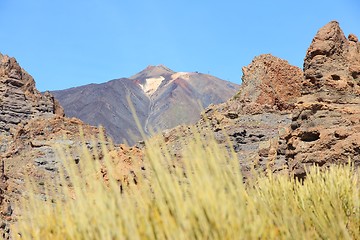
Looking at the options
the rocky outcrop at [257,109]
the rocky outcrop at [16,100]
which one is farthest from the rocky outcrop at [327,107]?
the rocky outcrop at [16,100]

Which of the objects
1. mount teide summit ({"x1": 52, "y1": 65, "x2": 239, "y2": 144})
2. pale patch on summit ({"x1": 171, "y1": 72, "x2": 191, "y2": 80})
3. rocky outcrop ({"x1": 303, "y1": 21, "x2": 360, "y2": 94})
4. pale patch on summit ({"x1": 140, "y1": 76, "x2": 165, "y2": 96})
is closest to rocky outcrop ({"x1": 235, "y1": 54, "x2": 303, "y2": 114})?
rocky outcrop ({"x1": 303, "y1": 21, "x2": 360, "y2": 94})

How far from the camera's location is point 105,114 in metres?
134

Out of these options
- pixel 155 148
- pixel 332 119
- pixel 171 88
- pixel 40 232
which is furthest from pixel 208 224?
pixel 171 88

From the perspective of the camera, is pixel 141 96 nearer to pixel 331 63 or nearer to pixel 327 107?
pixel 331 63

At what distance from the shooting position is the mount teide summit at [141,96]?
13088 cm

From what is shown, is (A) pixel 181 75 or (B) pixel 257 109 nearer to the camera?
(B) pixel 257 109

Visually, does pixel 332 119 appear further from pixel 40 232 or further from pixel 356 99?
pixel 40 232

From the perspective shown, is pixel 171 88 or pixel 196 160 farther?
pixel 171 88

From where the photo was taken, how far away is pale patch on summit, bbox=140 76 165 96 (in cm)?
16357

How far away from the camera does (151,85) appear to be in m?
170

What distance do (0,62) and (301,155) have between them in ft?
83.7

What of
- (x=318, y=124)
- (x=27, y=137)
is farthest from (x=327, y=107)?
(x=27, y=137)

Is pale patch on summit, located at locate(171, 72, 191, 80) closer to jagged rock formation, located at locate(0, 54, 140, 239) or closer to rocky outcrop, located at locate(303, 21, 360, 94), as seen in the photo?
jagged rock formation, located at locate(0, 54, 140, 239)

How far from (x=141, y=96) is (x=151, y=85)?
53.7ft
